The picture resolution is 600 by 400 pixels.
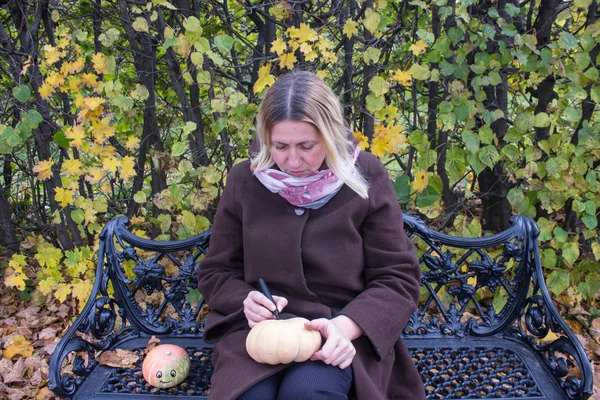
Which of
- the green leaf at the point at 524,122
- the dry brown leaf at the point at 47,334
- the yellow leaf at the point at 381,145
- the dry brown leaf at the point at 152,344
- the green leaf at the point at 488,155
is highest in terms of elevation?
the green leaf at the point at 524,122

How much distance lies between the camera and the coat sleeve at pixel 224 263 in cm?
209

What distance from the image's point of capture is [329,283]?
2.03 m

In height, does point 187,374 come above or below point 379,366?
below

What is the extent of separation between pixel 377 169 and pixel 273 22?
1.19 meters

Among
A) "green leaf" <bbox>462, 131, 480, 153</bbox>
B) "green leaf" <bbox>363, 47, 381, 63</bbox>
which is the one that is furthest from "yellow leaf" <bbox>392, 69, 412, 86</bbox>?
"green leaf" <bbox>462, 131, 480, 153</bbox>

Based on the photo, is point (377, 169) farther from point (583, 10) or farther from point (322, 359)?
point (583, 10)

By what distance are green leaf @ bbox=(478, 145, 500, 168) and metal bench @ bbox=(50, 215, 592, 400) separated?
0.41 m

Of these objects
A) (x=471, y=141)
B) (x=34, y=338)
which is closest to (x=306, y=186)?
(x=471, y=141)

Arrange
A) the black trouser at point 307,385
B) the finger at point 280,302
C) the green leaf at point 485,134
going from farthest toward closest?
1. the green leaf at point 485,134
2. the finger at point 280,302
3. the black trouser at point 307,385

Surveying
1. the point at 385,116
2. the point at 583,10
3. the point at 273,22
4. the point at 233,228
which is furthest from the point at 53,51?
the point at 583,10

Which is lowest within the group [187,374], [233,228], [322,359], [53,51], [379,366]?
[187,374]

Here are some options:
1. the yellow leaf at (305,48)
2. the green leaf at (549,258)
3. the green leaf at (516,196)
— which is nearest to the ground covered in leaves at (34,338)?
the green leaf at (549,258)

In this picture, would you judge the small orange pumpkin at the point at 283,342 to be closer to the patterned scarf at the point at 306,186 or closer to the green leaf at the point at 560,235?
the patterned scarf at the point at 306,186

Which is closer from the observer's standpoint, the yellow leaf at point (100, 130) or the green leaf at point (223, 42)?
the green leaf at point (223, 42)
